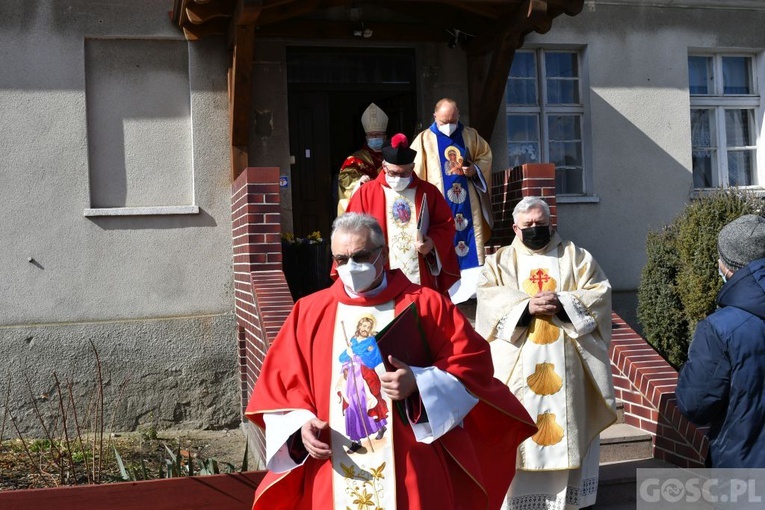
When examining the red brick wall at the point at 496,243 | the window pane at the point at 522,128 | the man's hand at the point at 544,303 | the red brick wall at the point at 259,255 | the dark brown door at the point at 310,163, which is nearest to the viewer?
the man's hand at the point at 544,303

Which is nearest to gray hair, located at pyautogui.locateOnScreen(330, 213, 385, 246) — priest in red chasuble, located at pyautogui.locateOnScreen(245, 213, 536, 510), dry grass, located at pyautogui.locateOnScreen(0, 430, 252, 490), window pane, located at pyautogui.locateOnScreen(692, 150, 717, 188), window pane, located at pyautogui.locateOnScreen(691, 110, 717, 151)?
priest in red chasuble, located at pyautogui.locateOnScreen(245, 213, 536, 510)

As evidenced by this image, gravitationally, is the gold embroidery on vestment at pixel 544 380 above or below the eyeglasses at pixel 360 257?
below

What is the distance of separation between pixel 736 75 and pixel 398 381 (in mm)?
8291

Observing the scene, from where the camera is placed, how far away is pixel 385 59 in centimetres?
940

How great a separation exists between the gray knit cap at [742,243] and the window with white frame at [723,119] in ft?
22.0

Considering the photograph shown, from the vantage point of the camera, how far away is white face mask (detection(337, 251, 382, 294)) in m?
3.56

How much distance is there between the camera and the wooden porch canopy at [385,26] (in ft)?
25.6

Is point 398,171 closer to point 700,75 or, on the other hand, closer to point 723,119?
point 700,75

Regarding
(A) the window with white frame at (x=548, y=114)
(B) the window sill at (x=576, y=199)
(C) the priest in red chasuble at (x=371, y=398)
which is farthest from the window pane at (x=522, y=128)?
(C) the priest in red chasuble at (x=371, y=398)

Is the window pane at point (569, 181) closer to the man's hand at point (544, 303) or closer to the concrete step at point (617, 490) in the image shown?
the concrete step at point (617, 490)


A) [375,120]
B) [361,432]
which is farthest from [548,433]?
[375,120]

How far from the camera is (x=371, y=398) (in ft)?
11.8

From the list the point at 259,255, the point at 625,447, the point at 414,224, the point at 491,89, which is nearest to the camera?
the point at 625,447

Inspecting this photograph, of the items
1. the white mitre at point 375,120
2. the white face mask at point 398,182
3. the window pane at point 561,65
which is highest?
the window pane at point 561,65
